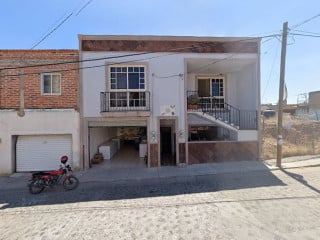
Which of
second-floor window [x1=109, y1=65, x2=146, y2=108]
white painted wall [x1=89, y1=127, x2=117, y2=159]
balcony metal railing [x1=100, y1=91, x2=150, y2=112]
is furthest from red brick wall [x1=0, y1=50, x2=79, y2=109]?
white painted wall [x1=89, y1=127, x2=117, y2=159]

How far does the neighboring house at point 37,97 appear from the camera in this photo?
39.0 feet

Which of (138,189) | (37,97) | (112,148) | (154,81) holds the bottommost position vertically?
(138,189)

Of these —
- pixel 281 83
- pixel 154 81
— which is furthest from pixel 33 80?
pixel 281 83

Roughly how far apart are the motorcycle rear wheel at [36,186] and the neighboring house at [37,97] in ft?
11.1

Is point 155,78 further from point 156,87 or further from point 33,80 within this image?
point 33,80

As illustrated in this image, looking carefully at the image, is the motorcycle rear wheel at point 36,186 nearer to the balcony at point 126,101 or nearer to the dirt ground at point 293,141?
the balcony at point 126,101

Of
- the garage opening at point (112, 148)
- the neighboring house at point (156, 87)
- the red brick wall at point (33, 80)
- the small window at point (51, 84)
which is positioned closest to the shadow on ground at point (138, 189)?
the neighboring house at point (156, 87)

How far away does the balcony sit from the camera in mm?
12148

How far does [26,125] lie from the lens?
11.9 metres

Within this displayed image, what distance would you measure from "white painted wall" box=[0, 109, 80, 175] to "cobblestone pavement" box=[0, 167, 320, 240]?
10.9 feet

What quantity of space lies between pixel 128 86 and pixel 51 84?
354 centimetres

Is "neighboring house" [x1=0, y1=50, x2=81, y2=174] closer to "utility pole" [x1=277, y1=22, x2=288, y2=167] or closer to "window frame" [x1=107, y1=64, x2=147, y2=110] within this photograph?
"window frame" [x1=107, y1=64, x2=147, y2=110]

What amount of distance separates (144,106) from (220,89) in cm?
542

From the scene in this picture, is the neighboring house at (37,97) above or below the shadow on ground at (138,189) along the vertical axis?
above
